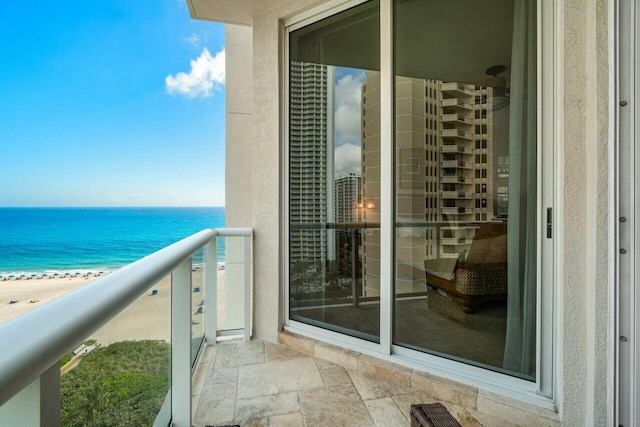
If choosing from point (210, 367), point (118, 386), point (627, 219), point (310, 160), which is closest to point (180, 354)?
point (118, 386)

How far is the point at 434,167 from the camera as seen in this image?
6.78 ft

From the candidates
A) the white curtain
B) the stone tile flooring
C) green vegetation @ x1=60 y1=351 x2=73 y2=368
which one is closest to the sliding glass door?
the white curtain

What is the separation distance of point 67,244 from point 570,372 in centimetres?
3056

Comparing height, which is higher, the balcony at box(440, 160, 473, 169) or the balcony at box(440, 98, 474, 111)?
the balcony at box(440, 98, 474, 111)

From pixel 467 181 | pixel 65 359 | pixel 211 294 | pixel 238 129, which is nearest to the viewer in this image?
pixel 65 359

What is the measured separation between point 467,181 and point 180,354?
178 centimetres

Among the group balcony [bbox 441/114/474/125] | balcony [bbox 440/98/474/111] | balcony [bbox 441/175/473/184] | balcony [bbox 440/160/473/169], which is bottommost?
balcony [bbox 441/175/473/184]

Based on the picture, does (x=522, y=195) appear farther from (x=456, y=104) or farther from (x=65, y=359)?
(x=65, y=359)

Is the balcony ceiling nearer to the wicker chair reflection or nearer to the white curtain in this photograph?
the white curtain

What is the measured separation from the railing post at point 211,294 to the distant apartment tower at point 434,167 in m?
1.24

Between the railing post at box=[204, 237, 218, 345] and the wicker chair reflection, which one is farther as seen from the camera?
the railing post at box=[204, 237, 218, 345]

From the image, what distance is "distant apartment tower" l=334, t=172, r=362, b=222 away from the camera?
7.97 feet

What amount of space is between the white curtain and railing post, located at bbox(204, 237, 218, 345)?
2051mm

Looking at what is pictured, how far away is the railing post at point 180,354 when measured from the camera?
1.57 metres
